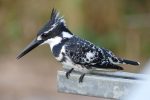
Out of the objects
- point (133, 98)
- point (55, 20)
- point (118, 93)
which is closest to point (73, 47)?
point (55, 20)

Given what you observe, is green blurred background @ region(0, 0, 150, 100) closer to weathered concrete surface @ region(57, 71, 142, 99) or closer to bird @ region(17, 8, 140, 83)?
bird @ region(17, 8, 140, 83)

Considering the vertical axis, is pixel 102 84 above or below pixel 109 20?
below

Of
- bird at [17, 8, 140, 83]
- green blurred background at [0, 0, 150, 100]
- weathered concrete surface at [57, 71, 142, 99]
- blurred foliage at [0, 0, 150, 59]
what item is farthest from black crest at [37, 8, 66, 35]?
blurred foliage at [0, 0, 150, 59]

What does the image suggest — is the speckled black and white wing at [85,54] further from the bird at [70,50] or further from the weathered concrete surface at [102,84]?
the weathered concrete surface at [102,84]

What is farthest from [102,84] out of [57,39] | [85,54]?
[57,39]

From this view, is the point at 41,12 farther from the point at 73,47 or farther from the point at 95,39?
the point at 73,47

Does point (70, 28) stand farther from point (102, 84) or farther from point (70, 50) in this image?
point (102, 84)
